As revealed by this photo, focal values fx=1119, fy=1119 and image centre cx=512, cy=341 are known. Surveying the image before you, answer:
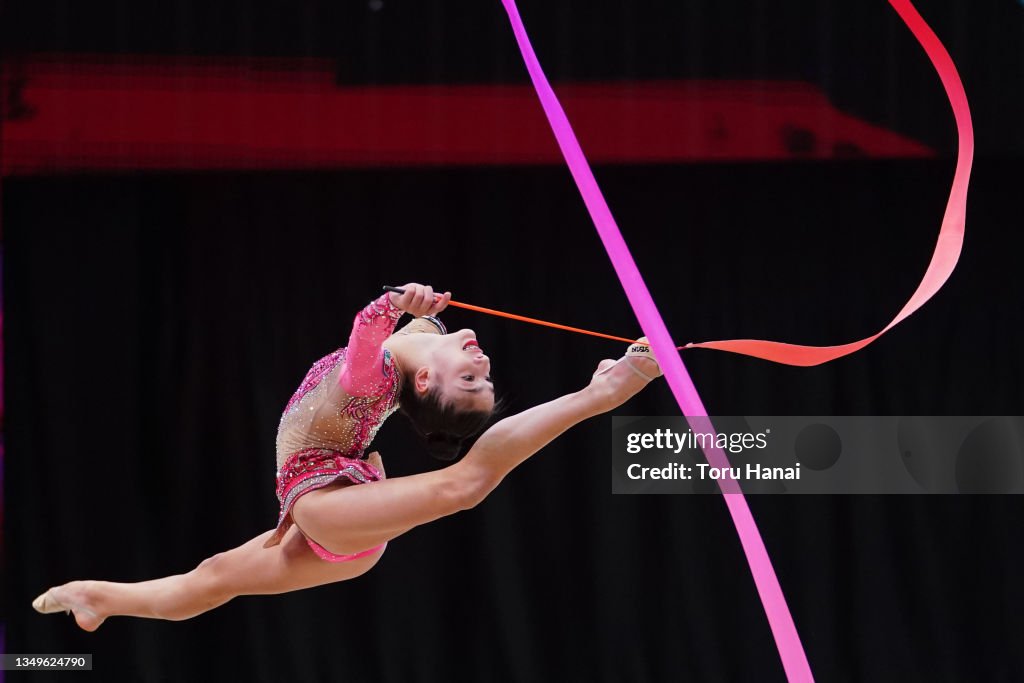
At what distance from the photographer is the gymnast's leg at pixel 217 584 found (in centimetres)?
307

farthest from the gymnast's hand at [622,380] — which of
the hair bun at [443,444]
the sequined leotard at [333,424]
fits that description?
the sequined leotard at [333,424]

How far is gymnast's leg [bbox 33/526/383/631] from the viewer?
3.07 metres

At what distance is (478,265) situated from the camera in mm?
3658

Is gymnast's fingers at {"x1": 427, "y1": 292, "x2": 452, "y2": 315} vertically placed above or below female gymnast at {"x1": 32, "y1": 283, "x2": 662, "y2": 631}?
above

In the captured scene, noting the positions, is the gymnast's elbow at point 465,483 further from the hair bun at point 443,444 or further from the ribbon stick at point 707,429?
the ribbon stick at point 707,429

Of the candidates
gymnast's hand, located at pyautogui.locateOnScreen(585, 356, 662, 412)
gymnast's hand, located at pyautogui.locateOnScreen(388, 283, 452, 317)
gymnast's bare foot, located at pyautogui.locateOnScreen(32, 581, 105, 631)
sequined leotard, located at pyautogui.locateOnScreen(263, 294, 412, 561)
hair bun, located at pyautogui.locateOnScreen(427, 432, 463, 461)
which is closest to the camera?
gymnast's hand, located at pyautogui.locateOnScreen(388, 283, 452, 317)

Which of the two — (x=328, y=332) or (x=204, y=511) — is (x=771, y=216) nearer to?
(x=328, y=332)

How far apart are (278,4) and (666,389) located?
5.80 ft

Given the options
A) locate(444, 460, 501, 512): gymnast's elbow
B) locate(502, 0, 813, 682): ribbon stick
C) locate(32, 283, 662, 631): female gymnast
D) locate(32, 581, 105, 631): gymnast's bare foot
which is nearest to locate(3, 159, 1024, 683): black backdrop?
locate(32, 581, 105, 631): gymnast's bare foot

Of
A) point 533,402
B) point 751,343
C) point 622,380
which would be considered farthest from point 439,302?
point 533,402

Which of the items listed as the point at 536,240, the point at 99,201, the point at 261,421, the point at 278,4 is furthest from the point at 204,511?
the point at 278,4

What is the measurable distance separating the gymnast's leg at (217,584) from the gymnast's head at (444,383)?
470 millimetres

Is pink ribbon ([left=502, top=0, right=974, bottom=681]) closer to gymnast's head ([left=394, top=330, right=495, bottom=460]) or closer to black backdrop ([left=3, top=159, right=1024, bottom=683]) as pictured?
gymnast's head ([left=394, top=330, right=495, bottom=460])

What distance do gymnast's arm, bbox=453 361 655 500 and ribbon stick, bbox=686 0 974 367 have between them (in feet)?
0.73
